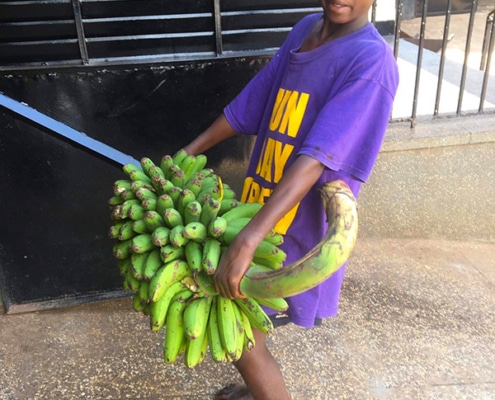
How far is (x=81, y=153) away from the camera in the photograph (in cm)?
269

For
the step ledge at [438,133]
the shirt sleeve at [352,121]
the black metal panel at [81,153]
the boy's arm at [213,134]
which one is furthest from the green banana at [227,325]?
the step ledge at [438,133]

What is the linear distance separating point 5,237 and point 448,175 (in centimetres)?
280

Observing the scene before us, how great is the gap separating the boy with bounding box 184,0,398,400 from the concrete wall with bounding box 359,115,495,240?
159 cm

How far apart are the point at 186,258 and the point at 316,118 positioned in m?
0.59

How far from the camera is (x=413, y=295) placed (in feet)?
9.81

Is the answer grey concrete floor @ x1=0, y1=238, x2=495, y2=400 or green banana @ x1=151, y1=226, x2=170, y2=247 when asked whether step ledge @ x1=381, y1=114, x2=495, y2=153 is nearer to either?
grey concrete floor @ x1=0, y1=238, x2=495, y2=400

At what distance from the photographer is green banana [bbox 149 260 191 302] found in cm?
146

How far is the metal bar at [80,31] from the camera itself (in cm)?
251

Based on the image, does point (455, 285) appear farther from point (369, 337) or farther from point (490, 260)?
point (369, 337)

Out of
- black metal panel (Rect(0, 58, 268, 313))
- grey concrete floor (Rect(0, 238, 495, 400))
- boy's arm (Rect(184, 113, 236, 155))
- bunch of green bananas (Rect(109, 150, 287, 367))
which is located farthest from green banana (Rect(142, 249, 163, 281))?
black metal panel (Rect(0, 58, 268, 313))

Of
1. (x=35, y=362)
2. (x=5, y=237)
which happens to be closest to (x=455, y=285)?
(x=35, y=362)

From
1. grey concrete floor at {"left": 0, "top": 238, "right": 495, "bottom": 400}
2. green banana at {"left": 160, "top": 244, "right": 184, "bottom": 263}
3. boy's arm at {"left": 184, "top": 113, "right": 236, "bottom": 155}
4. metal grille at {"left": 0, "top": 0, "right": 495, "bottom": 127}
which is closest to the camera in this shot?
green banana at {"left": 160, "top": 244, "right": 184, "bottom": 263}

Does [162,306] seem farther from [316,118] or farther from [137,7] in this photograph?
[137,7]

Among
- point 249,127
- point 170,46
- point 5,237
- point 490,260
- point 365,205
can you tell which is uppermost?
point 170,46
